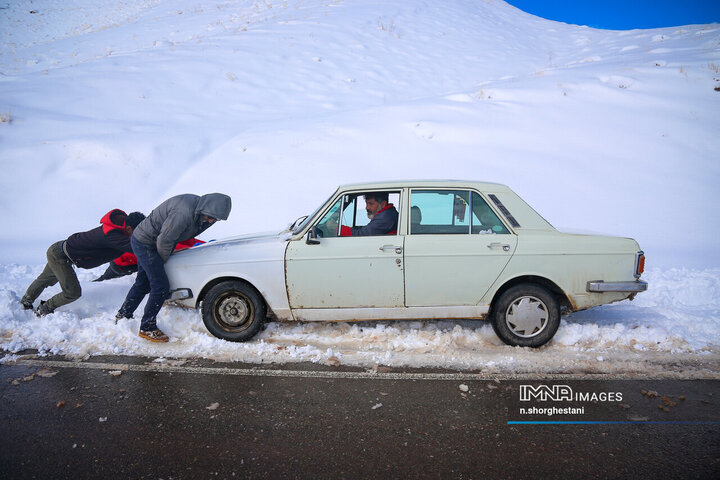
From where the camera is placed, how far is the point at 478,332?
470cm

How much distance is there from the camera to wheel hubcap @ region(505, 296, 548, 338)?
4293 millimetres

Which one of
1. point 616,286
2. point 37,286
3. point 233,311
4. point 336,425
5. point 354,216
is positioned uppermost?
point 354,216

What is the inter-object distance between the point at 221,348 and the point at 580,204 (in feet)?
26.0

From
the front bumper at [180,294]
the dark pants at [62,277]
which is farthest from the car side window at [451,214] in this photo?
the dark pants at [62,277]

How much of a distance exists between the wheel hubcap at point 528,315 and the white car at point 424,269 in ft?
0.03

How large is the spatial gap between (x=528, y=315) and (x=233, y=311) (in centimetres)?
310

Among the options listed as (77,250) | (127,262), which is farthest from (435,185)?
(77,250)

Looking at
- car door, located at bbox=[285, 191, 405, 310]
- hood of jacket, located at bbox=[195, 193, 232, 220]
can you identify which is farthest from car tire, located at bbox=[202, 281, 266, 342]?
hood of jacket, located at bbox=[195, 193, 232, 220]

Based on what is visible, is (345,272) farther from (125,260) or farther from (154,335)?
(125,260)

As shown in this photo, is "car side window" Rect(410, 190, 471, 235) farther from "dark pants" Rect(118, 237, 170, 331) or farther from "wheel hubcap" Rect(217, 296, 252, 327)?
"dark pants" Rect(118, 237, 170, 331)

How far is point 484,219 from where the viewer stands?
444cm

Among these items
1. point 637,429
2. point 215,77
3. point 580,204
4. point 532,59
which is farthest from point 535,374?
point 532,59

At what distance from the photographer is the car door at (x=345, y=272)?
4.34m

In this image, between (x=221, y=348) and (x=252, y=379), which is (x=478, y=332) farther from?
(x=221, y=348)
